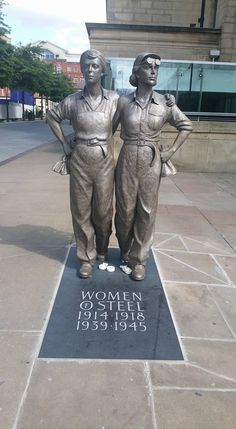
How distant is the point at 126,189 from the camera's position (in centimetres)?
390

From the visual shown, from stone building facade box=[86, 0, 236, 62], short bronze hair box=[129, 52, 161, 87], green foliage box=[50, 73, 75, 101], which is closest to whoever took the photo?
short bronze hair box=[129, 52, 161, 87]

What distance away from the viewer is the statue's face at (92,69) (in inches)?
140

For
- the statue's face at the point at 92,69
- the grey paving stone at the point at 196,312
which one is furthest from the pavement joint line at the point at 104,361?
the statue's face at the point at 92,69

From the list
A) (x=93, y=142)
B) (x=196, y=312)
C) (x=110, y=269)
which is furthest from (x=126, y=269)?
(x=93, y=142)

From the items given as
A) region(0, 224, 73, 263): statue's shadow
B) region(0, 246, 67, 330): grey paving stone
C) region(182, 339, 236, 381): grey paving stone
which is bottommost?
region(0, 224, 73, 263): statue's shadow

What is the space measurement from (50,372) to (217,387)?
1.11m

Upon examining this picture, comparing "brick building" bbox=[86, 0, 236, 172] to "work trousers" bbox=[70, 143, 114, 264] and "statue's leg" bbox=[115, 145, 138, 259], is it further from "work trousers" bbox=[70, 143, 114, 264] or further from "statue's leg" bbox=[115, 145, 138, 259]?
"work trousers" bbox=[70, 143, 114, 264]

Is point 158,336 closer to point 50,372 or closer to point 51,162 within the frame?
point 50,372

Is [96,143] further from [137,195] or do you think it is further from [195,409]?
[195,409]

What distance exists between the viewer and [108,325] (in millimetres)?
3236

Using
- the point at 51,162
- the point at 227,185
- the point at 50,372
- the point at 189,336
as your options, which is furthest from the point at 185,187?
the point at 50,372

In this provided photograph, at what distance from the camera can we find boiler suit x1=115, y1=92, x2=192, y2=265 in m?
3.69

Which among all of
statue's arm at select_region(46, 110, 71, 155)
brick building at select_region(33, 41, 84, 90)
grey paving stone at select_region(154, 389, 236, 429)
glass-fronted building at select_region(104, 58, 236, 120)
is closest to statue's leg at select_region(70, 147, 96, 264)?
statue's arm at select_region(46, 110, 71, 155)

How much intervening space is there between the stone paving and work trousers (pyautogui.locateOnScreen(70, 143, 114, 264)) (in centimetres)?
54
